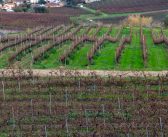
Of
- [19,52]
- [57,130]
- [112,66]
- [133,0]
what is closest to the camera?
[57,130]

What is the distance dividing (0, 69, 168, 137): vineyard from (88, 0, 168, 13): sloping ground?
62.3 m

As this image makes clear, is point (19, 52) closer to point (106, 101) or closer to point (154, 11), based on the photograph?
point (106, 101)

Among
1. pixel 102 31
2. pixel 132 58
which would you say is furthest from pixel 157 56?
pixel 102 31

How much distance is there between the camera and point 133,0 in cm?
10269

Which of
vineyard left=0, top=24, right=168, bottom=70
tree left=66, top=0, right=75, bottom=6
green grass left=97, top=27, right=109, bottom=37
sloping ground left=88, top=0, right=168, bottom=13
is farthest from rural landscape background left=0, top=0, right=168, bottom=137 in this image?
tree left=66, top=0, right=75, bottom=6

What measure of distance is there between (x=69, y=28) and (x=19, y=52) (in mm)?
19579

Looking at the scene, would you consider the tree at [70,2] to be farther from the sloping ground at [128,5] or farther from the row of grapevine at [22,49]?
the row of grapevine at [22,49]

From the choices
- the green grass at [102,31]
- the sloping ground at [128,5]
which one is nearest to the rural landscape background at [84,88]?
the green grass at [102,31]

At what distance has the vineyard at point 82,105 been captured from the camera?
62.4ft

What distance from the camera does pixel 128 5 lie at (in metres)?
96.4

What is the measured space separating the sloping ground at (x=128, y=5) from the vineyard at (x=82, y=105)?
204 feet

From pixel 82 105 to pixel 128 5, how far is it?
75725 millimetres

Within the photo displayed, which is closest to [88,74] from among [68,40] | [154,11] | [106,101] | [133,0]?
[106,101]

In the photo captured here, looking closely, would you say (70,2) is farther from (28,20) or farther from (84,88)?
(84,88)
